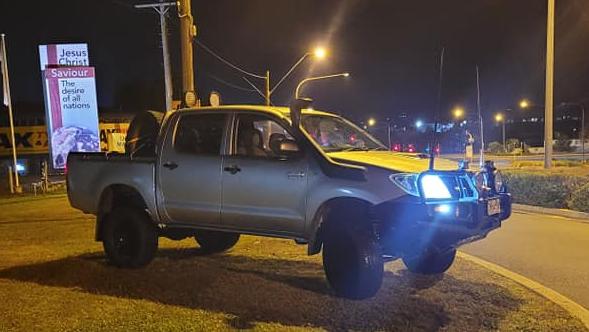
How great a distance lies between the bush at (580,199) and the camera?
13430 mm

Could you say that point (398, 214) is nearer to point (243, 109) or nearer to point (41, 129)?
point (243, 109)

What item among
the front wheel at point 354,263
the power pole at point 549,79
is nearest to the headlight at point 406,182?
the front wheel at point 354,263

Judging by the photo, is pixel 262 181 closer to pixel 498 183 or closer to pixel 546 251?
pixel 498 183

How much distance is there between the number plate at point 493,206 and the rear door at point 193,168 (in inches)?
111

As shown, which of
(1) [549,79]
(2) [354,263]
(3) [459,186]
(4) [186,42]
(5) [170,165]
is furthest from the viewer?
(1) [549,79]

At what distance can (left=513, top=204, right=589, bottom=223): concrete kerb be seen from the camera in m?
13.1

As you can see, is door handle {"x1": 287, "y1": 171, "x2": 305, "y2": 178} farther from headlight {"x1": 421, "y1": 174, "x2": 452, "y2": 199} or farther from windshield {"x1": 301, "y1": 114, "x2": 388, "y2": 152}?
headlight {"x1": 421, "y1": 174, "x2": 452, "y2": 199}

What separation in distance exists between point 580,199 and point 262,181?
964 centimetres

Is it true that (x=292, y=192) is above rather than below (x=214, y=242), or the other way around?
above

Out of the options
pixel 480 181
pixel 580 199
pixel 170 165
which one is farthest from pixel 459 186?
pixel 580 199

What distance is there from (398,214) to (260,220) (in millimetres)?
1563

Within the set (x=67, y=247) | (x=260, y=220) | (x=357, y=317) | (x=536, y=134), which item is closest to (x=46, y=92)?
(x=67, y=247)

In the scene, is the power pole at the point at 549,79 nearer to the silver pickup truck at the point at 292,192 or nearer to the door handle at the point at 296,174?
the silver pickup truck at the point at 292,192

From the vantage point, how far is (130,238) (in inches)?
299
